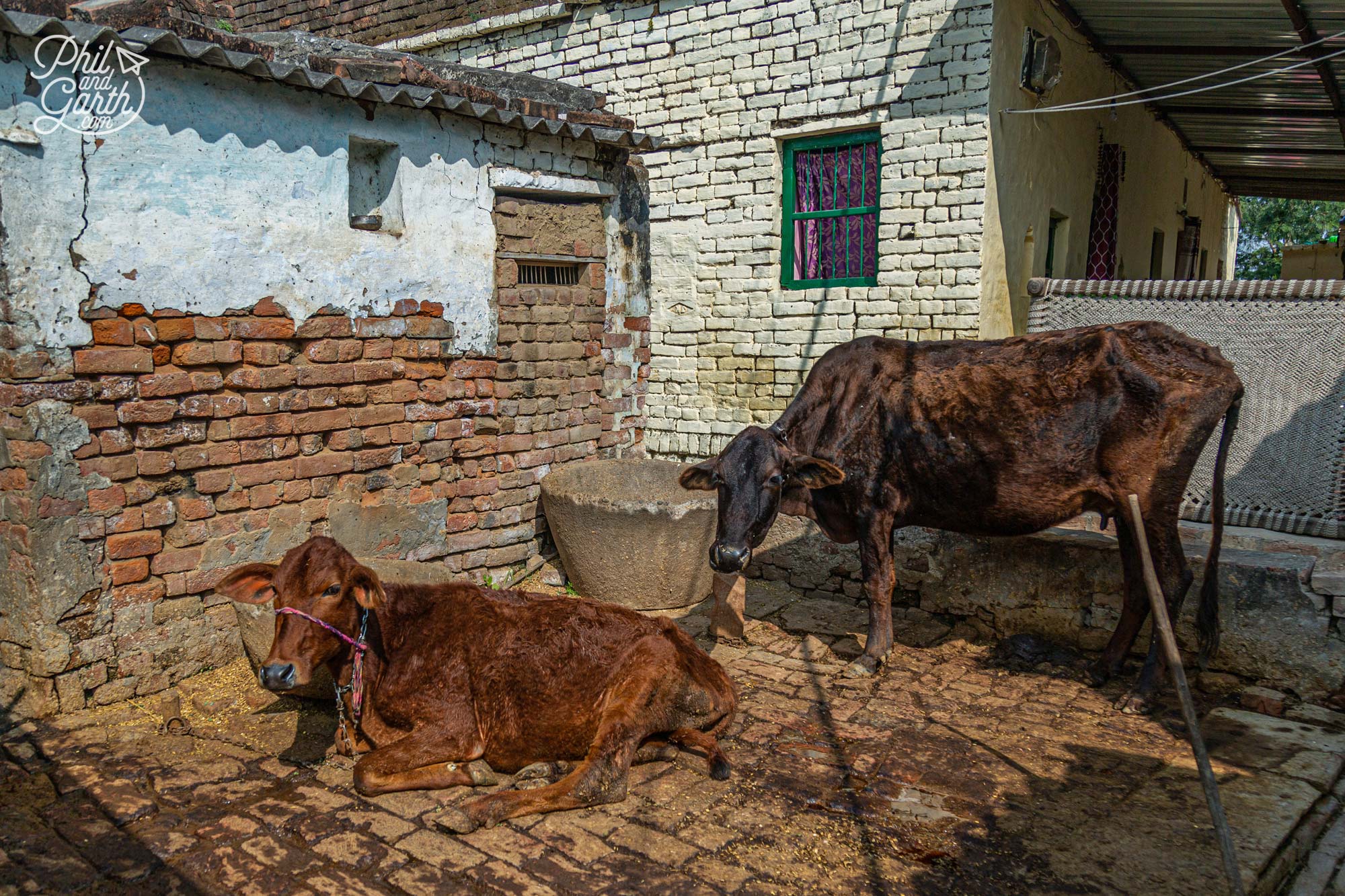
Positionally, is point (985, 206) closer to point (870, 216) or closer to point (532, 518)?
point (870, 216)

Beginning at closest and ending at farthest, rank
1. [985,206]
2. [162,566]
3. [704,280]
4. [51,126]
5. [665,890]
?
[665,890]
[51,126]
[162,566]
[985,206]
[704,280]

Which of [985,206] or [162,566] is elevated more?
[985,206]

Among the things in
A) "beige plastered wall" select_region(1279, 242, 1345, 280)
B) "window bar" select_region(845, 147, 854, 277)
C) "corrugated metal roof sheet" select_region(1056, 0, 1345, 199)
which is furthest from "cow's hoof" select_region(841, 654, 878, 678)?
"beige plastered wall" select_region(1279, 242, 1345, 280)

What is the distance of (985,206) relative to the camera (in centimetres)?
720

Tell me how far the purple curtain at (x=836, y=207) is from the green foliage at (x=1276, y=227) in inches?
838

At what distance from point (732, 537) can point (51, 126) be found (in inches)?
160

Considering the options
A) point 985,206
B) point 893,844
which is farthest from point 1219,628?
point 985,206

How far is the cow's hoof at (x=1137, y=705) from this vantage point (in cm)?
494

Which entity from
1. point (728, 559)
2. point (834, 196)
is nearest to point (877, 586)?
point (728, 559)

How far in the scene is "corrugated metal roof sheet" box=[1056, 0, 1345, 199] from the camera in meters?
7.34

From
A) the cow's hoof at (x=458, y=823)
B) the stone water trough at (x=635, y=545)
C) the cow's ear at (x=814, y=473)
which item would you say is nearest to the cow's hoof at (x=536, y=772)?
the cow's hoof at (x=458, y=823)

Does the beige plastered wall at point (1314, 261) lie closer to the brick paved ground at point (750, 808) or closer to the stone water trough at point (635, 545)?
the brick paved ground at point (750, 808)

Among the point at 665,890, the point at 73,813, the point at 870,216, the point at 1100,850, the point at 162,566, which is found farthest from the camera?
the point at 870,216

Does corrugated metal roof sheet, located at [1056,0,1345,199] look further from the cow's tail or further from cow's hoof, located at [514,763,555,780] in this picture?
cow's hoof, located at [514,763,555,780]
